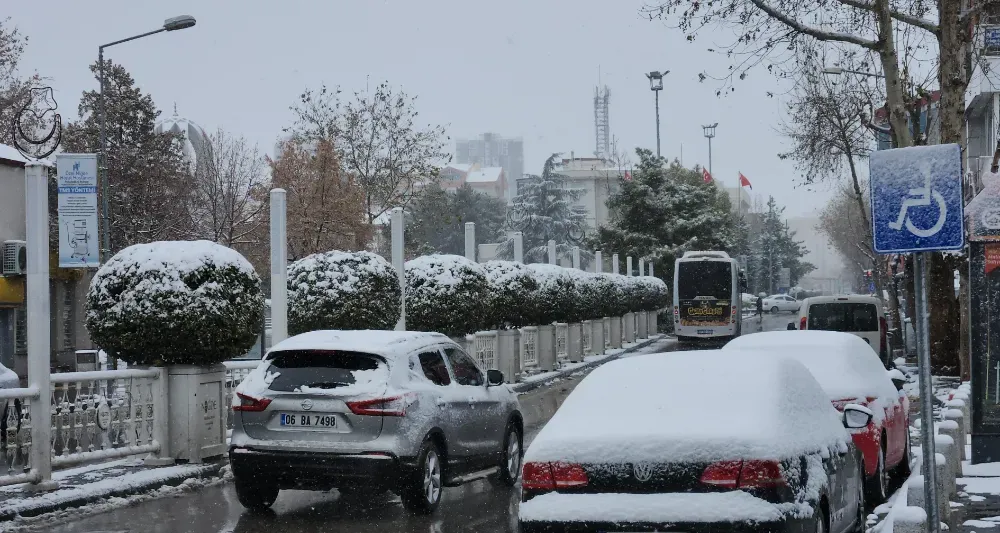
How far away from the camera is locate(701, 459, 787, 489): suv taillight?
5.87m

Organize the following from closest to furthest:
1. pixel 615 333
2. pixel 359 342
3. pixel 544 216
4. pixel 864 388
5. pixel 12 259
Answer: pixel 359 342, pixel 864 388, pixel 12 259, pixel 615 333, pixel 544 216

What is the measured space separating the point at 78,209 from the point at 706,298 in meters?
28.8

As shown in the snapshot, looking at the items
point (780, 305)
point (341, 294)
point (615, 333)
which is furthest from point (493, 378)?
point (780, 305)

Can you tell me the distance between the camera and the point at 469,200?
333 feet

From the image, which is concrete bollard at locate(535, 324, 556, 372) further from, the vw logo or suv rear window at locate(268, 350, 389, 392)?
the vw logo

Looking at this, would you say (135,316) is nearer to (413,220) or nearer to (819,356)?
(819,356)

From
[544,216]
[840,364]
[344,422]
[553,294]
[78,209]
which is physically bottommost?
[344,422]

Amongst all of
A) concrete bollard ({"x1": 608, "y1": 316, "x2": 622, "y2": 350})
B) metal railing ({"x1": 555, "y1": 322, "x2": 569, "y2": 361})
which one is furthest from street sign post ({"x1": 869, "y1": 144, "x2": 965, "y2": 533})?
concrete bollard ({"x1": 608, "y1": 316, "x2": 622, "y2": 350})

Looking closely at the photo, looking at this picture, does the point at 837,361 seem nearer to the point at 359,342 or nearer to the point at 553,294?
the point at 359,342

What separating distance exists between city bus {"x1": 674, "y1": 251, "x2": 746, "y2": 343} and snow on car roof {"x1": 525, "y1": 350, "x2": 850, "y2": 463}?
1476 inches

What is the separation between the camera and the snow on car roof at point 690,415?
6027mm

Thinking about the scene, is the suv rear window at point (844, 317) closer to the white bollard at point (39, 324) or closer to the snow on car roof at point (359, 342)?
the snow on car roof at point (359, 342)

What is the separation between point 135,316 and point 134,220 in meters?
35.0

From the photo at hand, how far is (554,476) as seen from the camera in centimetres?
621
